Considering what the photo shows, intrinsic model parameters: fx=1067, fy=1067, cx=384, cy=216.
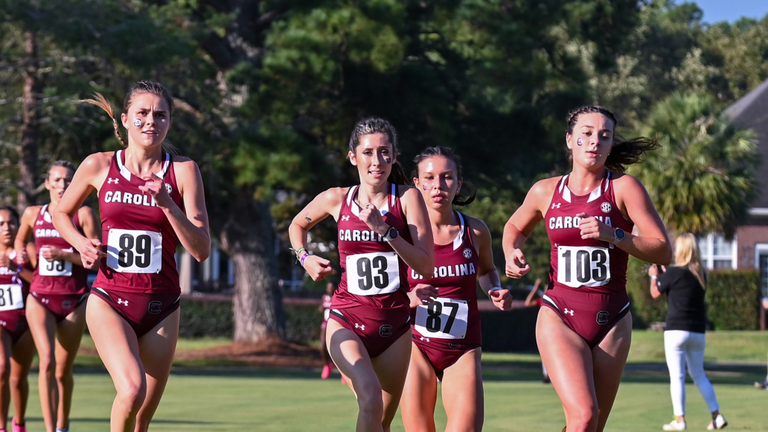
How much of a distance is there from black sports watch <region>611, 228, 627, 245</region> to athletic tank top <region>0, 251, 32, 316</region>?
6.08 m

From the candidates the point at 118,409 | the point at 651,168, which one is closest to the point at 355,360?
the point at 118,409

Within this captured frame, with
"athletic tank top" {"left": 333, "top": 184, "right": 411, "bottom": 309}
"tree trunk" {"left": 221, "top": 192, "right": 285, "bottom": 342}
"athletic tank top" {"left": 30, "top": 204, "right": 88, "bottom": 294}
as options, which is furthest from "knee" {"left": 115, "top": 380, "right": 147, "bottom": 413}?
"tree trunk" {"left": 221, "top": 192, "right": 285, "bottom": 342}

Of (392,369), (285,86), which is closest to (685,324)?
(392,369)

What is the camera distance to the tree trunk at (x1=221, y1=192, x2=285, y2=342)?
972 inches

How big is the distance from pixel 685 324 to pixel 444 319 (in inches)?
211

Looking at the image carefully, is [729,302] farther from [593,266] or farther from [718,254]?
Answer: [593,266]

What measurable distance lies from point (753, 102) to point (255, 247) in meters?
29.2

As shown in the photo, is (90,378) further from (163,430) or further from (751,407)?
(751,407)

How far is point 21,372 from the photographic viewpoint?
31.5 ft

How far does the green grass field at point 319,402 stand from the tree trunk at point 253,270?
3.18 meters

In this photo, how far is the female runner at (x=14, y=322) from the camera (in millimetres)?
9461

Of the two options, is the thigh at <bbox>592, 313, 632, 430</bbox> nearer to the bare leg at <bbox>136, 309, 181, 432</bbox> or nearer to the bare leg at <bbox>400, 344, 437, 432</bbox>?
the bare leg at <bbox>400, 344, 437, 432</bbox>

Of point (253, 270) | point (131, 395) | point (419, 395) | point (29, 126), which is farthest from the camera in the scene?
point (253, 270)

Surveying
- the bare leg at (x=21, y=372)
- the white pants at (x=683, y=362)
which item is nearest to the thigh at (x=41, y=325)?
the bare leg at (x=21, y=372)
